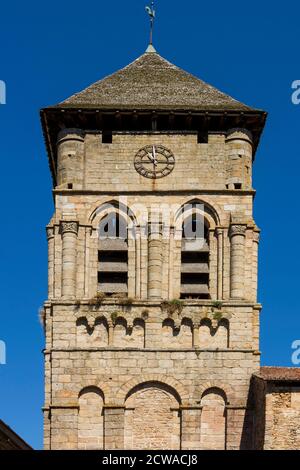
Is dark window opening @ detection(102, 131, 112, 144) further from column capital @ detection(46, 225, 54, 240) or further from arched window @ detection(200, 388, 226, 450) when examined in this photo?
arched window @ detection(200, 388, 226, 450)

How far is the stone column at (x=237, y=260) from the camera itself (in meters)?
40.0

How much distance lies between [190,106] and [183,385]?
312 inches

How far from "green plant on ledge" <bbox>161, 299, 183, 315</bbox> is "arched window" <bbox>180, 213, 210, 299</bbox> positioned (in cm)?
68

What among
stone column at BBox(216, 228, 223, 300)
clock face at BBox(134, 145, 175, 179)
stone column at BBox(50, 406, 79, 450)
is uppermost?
clock face at BBox(134, 145, 175, 179)

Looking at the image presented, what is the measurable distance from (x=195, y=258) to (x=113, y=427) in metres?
5.31

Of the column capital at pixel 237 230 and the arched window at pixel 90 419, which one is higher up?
the column capital at pixel 237 230

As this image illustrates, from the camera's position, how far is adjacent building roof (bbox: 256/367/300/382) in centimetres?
3603

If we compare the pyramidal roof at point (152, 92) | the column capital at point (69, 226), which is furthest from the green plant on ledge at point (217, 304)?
the pyramidal roof at point (152, 92)

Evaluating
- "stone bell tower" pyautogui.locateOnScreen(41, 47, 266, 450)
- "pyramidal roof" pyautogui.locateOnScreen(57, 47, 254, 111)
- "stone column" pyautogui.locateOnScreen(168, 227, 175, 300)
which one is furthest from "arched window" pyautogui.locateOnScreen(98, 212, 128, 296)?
"pyramidal roof" pyautogui.locateOnScreen(57, 47, 254, 111)

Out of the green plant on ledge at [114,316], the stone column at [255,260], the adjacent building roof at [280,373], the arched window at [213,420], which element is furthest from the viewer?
the stone column at [255,260]

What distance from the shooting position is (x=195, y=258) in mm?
40906

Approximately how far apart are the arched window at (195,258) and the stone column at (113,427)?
12.3 ft

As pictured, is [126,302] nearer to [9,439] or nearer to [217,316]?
[217,316]

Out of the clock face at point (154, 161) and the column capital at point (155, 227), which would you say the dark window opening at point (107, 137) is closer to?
A: the clock face at point (154, 161)
